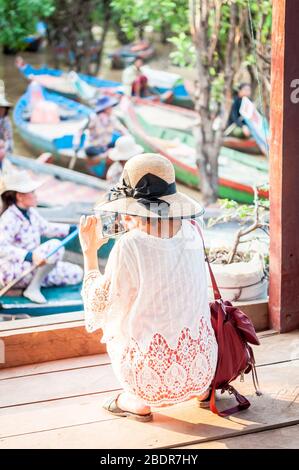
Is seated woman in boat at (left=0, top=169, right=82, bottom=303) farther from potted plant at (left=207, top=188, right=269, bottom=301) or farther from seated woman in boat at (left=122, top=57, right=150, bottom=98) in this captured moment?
seated woman in boat at (left=122, top=57, right=150, bottom=98)

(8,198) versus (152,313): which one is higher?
(152,313)

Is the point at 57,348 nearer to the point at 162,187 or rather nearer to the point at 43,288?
the point at 162,187

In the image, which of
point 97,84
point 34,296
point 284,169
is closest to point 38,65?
point 97,84

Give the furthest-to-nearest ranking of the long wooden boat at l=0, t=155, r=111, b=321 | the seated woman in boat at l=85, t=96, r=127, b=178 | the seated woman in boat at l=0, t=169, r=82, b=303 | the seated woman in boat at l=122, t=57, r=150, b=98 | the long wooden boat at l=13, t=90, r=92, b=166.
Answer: the seated woman in boat at l=122, t=57, r=150, b=98, the long wooden boat at l=13, t=90, r=92, b=166, the seated woman in boat at l=85, t=96, r=127, b=178, the long wooden boat at l=0, t=155, r=111, b=321, the seated woman in boat at l=0, t=169, r=82, b=303

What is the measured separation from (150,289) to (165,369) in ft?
0.80

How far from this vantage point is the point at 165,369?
246cm

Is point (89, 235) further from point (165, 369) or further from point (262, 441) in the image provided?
point (262, 441)

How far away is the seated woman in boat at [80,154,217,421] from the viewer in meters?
2.43

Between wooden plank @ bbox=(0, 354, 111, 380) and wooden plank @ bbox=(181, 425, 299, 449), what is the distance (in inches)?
29.9

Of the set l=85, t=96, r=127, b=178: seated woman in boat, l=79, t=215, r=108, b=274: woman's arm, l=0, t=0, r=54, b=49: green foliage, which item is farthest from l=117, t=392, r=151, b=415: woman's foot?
l=0, t=0, r=54, b=49: green foliage

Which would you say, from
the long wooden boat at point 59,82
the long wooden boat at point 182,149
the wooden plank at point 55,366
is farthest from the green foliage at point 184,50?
the wooden plank at point 55,366

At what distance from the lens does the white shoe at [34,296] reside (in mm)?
5008

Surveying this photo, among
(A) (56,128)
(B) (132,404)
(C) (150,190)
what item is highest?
(C) (150,190)

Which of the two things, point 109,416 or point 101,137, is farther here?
point 101,137
